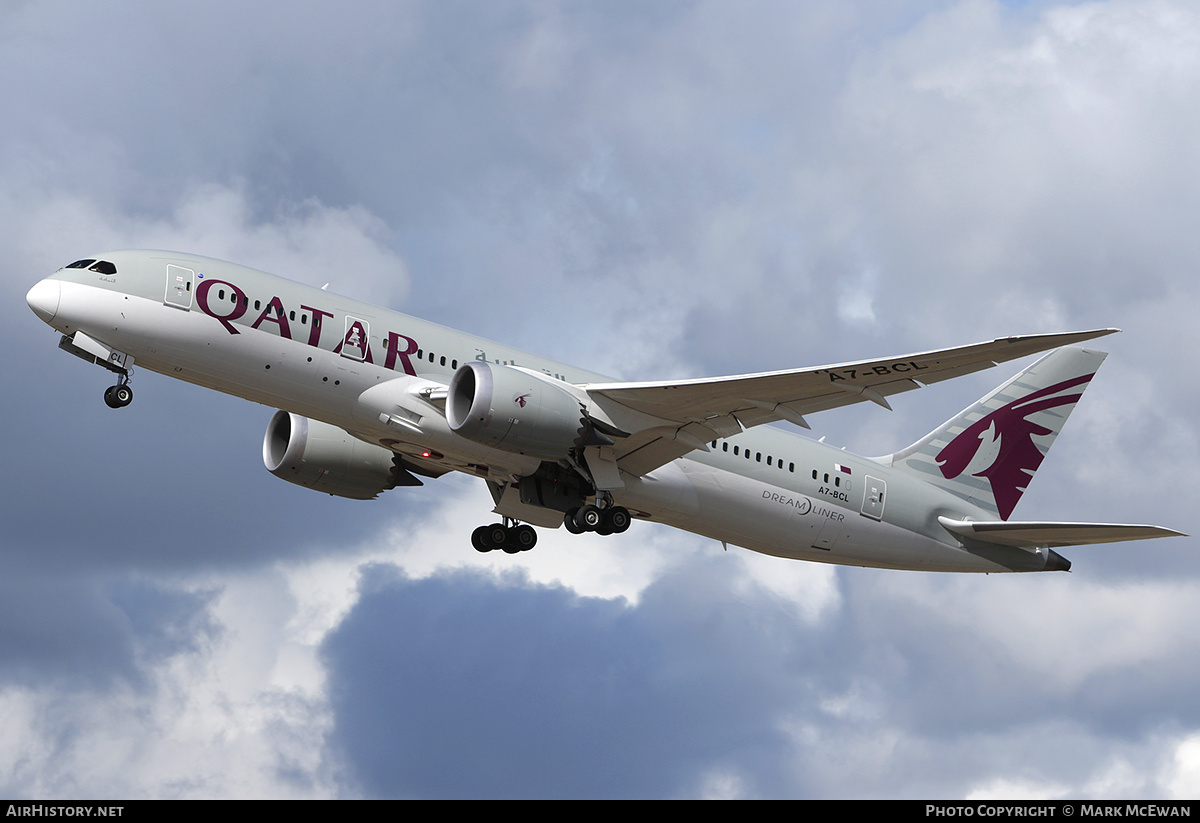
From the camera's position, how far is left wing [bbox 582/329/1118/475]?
29109 millimetres

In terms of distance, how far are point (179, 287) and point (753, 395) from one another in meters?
13.9

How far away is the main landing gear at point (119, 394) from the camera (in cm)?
3170

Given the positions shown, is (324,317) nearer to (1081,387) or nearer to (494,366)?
(494,366)

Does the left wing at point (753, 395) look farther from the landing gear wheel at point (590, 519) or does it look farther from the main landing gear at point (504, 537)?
the main landing gear at point (504, 537)

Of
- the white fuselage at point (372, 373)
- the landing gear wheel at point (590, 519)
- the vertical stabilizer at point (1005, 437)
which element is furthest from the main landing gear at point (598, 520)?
the vertical stabilizer at point (1005, 437)

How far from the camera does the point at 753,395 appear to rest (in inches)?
1284

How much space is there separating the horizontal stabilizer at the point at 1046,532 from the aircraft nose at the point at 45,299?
82.0 ft

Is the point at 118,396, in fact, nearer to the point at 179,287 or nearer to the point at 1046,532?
the point at 179,287

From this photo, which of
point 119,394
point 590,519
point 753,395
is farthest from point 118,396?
Answer: point 753,395

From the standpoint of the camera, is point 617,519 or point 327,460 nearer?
point 617,519

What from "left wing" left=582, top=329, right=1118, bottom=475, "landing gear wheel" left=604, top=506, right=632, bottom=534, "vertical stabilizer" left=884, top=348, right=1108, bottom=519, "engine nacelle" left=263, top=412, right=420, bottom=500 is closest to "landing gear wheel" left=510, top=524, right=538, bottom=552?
"engine nacelle" left=263, top=412, right=420, bottom=500

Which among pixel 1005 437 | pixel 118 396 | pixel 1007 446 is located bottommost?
pixel 118 396
